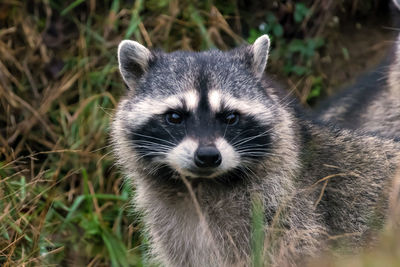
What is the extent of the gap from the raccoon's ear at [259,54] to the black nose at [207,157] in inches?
31.7

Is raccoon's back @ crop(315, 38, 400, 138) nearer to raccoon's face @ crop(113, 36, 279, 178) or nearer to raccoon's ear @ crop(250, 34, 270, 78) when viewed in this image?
raccoon's ear @ crop(250, 34, 270, 78)

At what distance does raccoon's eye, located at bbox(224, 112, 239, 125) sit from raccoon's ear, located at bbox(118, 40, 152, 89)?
70 cm

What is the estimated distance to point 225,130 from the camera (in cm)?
346

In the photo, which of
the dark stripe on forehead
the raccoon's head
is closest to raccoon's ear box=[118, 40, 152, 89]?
the raccoon's head

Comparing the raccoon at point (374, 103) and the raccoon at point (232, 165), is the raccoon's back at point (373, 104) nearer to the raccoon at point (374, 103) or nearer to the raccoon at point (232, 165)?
the raccoon at point (374, 103)

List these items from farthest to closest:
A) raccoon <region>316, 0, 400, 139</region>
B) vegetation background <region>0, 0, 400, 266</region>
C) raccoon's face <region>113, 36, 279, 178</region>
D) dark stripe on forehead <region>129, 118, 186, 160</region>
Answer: raccoon <region>316, 0, 400, 139</region>
vegetation background <region>0, 0, 400, 266</region>
dark stripe on forehead <region>129, 118, 186, 160</region>
raccoon's face <region>113, 36, 279, 178</region>

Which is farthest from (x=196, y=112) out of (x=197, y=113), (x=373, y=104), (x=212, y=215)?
(x=373, y=104)

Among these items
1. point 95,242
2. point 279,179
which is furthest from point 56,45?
point 279,179

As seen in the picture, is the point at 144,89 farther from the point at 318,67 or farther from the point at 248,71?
the point at 318,67

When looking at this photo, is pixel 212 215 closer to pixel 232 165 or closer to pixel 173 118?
pixel 232 165

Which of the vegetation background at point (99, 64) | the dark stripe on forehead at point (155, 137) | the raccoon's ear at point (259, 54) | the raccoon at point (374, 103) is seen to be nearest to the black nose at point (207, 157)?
the dark stripe on forehead at point (155, 137)

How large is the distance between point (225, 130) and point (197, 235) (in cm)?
63

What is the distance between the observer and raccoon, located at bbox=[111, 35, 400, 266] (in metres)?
3.45

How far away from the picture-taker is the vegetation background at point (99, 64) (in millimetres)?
5531
